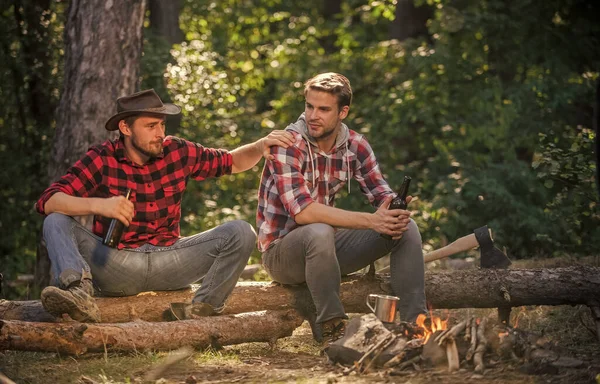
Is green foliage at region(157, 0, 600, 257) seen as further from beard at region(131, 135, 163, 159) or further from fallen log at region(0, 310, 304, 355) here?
beard at region(131, 135, 163, 159)

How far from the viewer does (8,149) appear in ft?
37.3

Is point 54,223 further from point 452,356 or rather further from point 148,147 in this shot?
point 452,356

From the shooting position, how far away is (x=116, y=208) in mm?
6023

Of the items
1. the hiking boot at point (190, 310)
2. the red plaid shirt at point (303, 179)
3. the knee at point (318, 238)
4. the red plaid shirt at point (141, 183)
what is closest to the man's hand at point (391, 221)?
the knee at point (318, 238)

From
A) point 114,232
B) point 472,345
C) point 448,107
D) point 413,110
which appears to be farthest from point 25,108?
point 472,345

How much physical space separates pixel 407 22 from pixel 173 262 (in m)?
10.1

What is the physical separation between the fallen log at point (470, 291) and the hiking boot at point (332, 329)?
1.06 ft

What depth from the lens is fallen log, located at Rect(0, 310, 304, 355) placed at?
19.0 ft

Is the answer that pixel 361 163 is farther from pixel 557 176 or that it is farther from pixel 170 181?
pixel 557 176

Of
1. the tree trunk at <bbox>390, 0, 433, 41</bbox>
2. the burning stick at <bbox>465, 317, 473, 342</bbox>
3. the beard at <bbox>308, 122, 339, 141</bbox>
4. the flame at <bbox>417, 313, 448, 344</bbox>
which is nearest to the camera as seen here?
the burning stick at <bbox>465, 317, 473, 342</bbox>

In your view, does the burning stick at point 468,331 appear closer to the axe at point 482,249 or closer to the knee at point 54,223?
the axe at point 482,249

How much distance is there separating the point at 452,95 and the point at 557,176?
5.96 metres

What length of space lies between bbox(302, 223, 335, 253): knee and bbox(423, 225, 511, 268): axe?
1.04m

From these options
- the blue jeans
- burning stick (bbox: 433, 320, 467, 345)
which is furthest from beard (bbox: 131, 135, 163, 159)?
burning stick (bbox: 433, 320, 467, 345)
